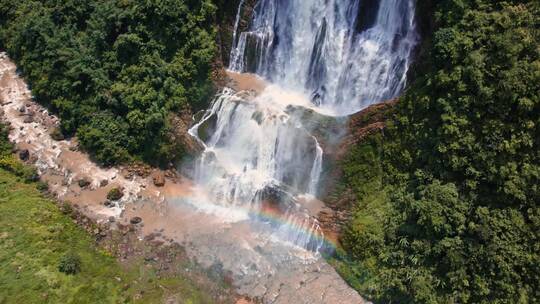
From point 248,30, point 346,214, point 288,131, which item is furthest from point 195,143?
point 346,214

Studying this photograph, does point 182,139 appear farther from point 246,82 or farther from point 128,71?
point 128,71

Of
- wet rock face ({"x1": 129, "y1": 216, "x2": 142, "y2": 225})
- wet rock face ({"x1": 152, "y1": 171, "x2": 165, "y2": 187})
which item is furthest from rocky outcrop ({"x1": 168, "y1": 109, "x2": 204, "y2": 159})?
wet rock face ({"x1": 129, "y1": 216, "x2": 142, "y2": 225})

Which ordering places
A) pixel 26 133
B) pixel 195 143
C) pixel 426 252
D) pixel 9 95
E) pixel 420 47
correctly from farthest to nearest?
1. pixel 9 95
2. pixel 26 133
3. pixel 195 143
4. pixel 420 47
5. pixel 426 252

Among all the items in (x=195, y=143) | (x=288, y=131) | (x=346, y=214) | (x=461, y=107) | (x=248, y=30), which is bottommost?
(x=346, y=214)

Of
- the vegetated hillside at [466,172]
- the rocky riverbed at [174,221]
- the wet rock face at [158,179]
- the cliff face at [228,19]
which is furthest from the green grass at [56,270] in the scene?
the cliff face at [228,19]

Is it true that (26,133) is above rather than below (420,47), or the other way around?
below

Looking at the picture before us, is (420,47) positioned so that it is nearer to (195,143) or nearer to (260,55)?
(260,55)
